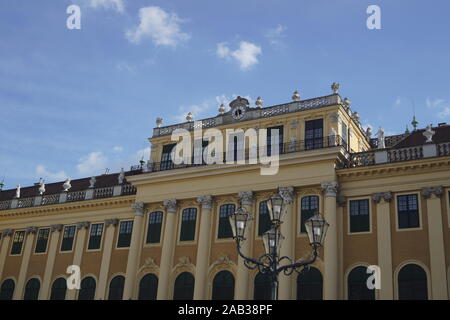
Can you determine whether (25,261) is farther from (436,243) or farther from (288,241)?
(436,243)

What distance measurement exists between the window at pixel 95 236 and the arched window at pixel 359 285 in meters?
18.7

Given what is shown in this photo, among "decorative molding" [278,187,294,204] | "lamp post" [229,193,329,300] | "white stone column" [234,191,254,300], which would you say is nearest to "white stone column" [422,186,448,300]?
"decorative molding" [278,187,294,204]

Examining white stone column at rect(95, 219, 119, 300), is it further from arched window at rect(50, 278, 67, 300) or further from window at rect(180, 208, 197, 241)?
window at rect(180, 208, 197, 241)

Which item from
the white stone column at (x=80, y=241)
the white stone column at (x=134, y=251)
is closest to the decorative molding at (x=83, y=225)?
the white stone column at (x=80, y=241)

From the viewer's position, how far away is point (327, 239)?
3134 centimetres

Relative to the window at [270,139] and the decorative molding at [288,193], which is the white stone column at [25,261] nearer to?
the window at [270,139]

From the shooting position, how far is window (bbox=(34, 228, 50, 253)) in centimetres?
4375

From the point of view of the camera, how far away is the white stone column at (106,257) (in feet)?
127

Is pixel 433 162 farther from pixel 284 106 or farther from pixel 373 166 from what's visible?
pixel 284 106

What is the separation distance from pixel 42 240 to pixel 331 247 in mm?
23825

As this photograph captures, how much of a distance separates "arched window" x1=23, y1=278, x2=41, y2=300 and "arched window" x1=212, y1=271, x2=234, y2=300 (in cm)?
1536

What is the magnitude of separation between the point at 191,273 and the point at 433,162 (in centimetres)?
1567

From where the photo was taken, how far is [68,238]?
4275 cm

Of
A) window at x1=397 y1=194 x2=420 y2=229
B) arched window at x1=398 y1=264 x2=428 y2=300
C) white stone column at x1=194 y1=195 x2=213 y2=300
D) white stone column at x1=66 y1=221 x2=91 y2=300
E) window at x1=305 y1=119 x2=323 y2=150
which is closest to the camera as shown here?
arched window at x1=398 y1=264 x2=428 y2=300
